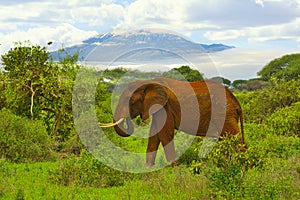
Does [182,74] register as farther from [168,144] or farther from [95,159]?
[95,159]

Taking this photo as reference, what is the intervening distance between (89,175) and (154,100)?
9.00ft

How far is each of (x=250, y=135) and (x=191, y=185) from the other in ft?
26.9

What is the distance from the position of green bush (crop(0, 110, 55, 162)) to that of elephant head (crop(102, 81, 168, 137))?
3.08 metres

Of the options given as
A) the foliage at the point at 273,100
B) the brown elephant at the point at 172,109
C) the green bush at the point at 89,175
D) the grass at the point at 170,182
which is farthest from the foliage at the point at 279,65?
the green bush at the point at 89,175

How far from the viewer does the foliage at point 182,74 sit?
547 inches

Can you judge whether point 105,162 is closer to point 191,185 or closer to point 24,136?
point 191,185

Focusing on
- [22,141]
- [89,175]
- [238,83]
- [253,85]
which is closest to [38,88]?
[22,141]

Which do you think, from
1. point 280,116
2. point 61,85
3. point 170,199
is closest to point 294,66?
point 280,116

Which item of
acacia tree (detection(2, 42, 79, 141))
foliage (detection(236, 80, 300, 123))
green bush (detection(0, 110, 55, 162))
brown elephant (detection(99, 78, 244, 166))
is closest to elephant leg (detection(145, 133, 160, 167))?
brown elephant (detection(99, 78, 244, 166))

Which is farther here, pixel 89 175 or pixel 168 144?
pixel 168 144

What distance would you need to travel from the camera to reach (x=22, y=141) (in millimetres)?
13812

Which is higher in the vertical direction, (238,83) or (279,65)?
(279,65)

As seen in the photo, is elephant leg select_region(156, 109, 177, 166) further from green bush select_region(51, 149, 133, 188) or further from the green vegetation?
green bush select_region(51, 149, 133, 188)

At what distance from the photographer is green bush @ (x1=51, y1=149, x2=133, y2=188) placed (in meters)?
10.2
